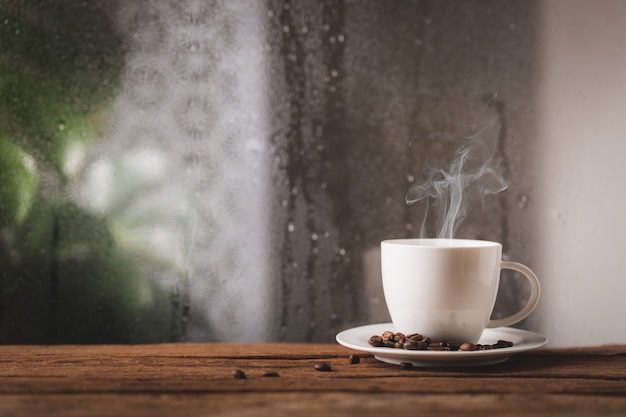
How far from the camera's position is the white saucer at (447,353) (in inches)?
33.2

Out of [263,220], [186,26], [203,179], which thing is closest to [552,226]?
[263,220]

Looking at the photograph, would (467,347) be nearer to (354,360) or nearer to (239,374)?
(354,360)

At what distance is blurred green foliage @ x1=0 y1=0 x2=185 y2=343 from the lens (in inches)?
49.7

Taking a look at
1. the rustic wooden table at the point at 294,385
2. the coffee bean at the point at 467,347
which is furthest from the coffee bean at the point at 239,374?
the coffee bean at the point at 467,347

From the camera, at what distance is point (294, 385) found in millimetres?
793

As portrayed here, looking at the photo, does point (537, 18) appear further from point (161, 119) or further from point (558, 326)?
point (161, 119)

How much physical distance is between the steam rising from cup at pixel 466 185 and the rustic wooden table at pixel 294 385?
0.33 meters

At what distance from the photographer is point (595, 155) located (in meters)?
1.26

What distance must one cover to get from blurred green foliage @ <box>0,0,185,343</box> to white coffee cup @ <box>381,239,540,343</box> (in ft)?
1.73

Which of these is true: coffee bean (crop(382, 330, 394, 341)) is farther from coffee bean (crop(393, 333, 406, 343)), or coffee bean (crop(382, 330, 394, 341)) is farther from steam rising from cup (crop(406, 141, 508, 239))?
steam rising from cup (crop(406, 141, 508, 239))

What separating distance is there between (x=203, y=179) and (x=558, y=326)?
704 mm

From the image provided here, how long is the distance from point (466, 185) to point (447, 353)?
0.52 meters

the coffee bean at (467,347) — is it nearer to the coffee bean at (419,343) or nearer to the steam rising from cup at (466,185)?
the coffee bean at (419,343)

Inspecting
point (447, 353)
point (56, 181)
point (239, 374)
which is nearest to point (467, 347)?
point (447, 353)
